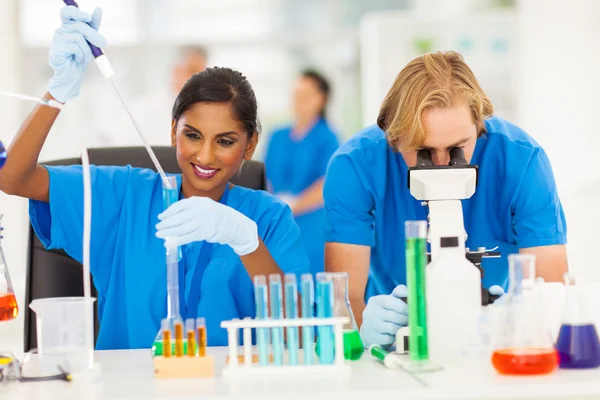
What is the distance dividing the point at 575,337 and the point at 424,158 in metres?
0.50

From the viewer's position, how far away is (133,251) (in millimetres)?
A: 1845

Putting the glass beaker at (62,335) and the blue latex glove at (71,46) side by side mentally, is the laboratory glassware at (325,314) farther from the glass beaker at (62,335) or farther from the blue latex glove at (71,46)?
the blue latex glove at (71,46)

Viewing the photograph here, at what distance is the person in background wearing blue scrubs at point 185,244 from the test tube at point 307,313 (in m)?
0.49

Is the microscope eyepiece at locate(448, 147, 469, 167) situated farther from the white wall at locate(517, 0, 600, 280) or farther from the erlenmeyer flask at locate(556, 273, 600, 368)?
the white wall at locate(517, 0, 600, 280)

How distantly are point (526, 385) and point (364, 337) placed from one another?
0.40 metres

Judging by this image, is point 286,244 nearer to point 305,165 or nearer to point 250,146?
point 250,146

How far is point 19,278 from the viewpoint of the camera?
418cm

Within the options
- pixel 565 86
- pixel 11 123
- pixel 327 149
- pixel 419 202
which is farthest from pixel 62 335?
pixel 565 86

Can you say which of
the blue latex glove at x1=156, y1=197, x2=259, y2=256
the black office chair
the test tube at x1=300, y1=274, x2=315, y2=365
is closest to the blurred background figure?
the black office chair

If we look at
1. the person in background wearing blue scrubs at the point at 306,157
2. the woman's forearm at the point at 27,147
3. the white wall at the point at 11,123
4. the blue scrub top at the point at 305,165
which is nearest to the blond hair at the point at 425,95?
the woman's forearm at the point at 27,147

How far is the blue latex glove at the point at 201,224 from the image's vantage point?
4.87ft

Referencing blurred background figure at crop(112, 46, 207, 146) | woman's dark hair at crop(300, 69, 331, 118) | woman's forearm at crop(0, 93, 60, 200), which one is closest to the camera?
woman's forearm at crop(0, 93, 60, 200)

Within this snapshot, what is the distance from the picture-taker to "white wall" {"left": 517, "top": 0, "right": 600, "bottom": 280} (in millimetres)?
5129

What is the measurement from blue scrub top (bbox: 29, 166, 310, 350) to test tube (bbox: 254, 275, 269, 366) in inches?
21.3
